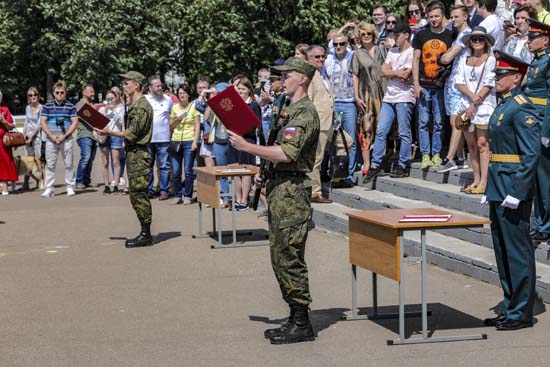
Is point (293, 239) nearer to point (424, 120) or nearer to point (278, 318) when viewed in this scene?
point (278, 318)

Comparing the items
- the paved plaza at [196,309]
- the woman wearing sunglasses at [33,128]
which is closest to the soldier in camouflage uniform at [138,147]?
the paved plaza at [196,309]

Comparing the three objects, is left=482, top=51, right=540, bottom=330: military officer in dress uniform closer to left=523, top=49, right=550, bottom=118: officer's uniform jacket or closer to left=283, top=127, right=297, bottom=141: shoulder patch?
left=523, top=49, right=550, bottom=118: officer's uniform jacket

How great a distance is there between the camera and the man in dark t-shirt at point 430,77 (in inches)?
516

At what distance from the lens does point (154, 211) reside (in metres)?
15.1

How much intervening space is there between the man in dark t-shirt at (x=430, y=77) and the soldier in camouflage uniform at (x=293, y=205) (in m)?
6.16

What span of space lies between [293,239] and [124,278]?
3251 mm

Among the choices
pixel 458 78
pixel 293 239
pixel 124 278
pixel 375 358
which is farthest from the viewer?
pixel 458 78

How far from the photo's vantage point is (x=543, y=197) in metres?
9.31

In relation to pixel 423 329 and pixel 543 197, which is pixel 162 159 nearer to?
pixel 543 197

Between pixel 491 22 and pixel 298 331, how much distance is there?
6.94 meters

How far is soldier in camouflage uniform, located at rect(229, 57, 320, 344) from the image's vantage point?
23.6 feet

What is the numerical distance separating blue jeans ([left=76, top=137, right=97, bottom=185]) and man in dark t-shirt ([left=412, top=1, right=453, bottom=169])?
24.1ft

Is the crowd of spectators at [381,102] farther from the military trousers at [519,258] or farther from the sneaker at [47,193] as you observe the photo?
the military trousers at [519,258]

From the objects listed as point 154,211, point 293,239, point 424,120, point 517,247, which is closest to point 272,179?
point 293,239
